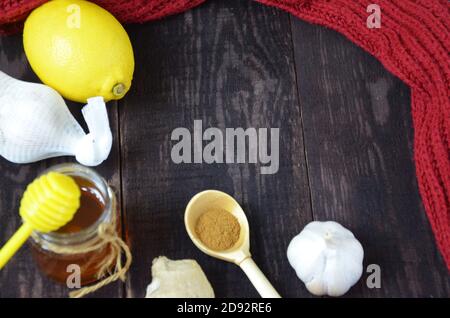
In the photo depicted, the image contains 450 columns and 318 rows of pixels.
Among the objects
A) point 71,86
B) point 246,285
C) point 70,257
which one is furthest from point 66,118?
point 246,285

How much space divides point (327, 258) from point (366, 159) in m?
0.16

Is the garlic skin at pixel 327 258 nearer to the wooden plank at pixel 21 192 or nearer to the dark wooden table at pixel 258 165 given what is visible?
the dark wooden table at pixel 258 165

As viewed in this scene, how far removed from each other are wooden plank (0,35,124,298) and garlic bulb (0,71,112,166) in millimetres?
18

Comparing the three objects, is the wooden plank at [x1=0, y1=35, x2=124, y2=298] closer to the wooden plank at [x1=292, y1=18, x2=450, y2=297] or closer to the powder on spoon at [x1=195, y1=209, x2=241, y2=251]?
the powder on spoon at [x1=195, y1=209, x2=241, y2=251]

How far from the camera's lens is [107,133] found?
690 millimetres

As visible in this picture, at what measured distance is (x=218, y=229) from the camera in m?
0.68

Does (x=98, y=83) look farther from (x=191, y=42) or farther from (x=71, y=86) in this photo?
(x=191, y=42)

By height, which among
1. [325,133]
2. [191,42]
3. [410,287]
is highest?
[191,42]

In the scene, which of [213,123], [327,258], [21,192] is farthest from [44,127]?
[327,258]

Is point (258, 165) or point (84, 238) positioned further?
point (258, 165)

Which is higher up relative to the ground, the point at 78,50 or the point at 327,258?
the point at 78,50

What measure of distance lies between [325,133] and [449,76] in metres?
0.17

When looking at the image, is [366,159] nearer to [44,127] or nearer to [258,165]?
[258,165]

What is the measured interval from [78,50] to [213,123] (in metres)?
0.18
